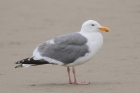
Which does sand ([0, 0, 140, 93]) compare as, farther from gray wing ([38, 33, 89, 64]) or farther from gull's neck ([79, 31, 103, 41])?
gull's neck ([79, 31, 103, 41])

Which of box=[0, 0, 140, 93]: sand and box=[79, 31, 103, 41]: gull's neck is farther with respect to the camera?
box=[79, 31, 103, 41]: gull's neck

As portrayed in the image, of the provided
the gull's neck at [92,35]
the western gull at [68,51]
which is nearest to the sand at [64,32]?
the western gull at [68,51]

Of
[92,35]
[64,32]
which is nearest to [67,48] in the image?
[92,35]

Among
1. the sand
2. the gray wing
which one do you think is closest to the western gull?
the gray wing

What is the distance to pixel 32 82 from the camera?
7.94 m

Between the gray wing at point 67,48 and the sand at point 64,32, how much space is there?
46 cm

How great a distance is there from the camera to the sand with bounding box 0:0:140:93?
299 inches

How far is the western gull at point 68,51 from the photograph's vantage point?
25.2 feet

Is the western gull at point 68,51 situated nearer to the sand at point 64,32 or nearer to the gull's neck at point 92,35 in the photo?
the gull's neck at point 92,35

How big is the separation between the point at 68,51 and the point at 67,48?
0.05 meters

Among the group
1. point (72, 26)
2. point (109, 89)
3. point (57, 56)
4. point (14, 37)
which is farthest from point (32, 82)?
point (72, 26)

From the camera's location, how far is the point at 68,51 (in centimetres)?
779

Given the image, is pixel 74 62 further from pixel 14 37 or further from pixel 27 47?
pixel 14 37

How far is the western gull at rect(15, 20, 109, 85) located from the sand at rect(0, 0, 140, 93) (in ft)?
1.26
